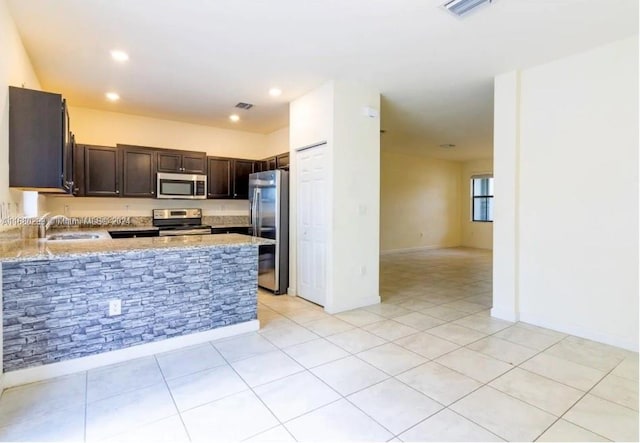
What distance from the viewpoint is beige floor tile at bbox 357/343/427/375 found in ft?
8.38

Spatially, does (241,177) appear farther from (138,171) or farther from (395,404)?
(395,404)

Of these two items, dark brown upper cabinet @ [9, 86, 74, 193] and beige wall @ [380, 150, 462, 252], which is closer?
dark brown upper cabinet @ [9, 86, 74, 193]

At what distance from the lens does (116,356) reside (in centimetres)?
262

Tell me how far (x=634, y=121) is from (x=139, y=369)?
→ 4.49m

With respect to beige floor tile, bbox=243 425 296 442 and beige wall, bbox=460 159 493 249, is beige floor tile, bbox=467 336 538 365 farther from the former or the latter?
beige wall, bbox=460 159 493 249

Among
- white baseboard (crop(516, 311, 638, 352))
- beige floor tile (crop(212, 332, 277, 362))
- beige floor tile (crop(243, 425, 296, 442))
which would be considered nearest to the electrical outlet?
beige floor tile (crop(212, 332, 277, 362))

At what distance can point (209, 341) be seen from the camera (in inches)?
119

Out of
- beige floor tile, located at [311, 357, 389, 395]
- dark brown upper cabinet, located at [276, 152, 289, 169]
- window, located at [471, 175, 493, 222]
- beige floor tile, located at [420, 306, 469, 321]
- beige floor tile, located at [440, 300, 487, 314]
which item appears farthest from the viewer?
window, located at [471, 175, 493, 222]

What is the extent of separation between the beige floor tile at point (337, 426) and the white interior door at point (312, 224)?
2099 millimetres

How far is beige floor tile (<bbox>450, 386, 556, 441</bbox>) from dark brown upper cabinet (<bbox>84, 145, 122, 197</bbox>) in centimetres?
508

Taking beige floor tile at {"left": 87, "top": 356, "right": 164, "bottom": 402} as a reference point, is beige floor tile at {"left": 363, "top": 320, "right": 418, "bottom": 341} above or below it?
above

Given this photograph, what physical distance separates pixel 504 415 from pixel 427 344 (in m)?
1.04

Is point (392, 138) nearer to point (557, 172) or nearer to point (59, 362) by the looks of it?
point (557, 172)

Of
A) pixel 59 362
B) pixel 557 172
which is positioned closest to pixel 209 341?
pixel 59 362
